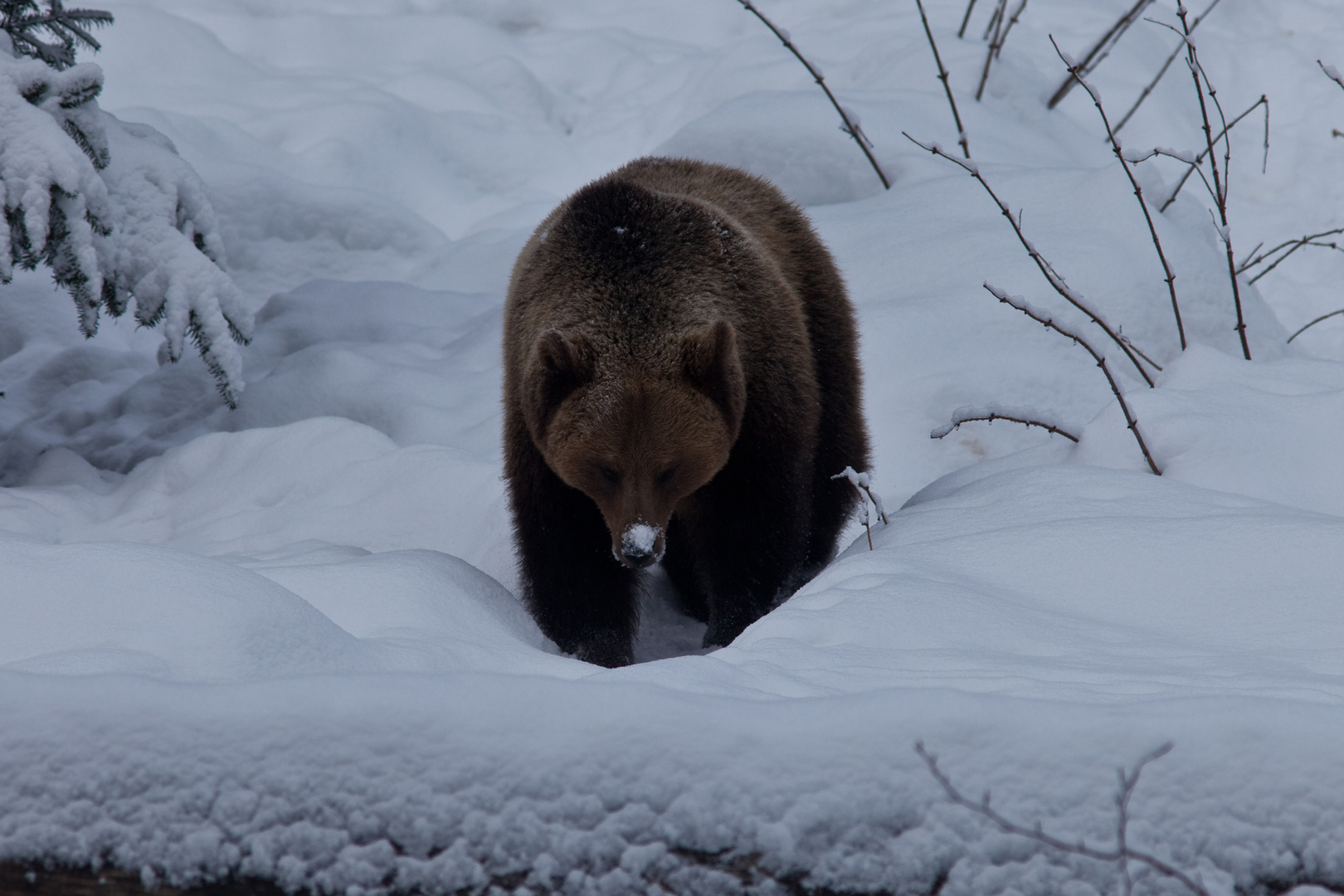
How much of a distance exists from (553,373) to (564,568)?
2.26 feet

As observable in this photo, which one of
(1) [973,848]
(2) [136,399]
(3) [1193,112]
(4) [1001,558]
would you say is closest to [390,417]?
(2) [136,399]

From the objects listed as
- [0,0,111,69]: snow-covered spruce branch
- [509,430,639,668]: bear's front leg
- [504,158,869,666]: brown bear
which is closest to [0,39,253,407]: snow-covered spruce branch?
[0,0,111,69]: snow-covered spruce branch

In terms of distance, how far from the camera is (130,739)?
4.22ft

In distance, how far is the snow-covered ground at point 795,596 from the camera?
1.25m

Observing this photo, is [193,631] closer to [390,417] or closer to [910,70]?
[390,417]

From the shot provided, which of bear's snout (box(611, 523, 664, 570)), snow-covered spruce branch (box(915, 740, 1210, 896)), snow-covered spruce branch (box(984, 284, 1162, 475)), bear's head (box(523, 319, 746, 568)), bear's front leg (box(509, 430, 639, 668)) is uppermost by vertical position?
snow-covered spruce branch (box(915, 740, 1210, 896))

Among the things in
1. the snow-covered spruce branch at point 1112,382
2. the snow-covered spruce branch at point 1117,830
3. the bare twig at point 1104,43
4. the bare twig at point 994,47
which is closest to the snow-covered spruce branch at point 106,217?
the snow-covered spruce branch at point 1112,382

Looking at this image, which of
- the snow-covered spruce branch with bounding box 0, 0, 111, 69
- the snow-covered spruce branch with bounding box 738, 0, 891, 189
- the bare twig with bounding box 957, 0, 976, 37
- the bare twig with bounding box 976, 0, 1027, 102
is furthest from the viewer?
the bare twig with bounding box 957, 0, 976, 37

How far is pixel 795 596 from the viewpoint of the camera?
8.17 feet

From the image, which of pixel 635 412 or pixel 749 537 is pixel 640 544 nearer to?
pixel 635 412

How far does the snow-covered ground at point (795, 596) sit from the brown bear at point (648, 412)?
1.10 ft

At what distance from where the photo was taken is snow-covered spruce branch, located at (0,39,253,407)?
3.90 metres

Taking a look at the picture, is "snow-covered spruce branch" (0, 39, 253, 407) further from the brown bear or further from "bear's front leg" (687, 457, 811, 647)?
"bear's front leg" (687, 457, 811, 647)

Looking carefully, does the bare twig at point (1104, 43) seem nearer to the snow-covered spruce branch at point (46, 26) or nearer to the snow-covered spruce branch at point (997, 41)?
the snow-covered spruce branch at point (997, 41)
